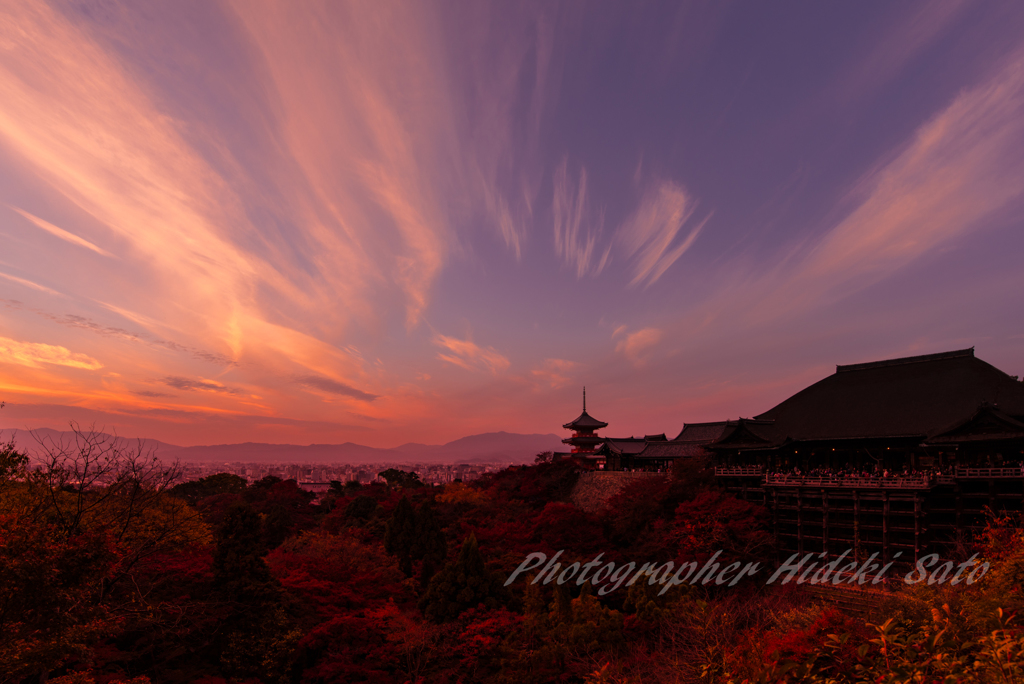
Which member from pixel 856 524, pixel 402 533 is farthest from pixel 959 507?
pixel 402 533

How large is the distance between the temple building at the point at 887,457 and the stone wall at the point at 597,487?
715 cm

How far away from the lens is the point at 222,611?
21391 millimetres

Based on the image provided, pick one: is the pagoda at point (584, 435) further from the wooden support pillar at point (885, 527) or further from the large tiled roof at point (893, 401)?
the wooden support pillar at point (885, 527)

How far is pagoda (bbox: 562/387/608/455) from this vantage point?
57.6 metres

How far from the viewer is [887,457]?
30.4m

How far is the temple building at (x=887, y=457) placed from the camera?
25328mm

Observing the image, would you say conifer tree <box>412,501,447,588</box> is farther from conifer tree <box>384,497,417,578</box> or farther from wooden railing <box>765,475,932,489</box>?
wooden railing <box>765,475,932,489</box>

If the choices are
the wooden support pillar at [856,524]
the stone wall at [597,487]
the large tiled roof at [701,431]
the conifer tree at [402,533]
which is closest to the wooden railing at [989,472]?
the wooden support pillar at [856,524]

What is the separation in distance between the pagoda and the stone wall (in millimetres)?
9662

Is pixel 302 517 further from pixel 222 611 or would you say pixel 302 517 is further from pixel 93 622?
pixel 93 622

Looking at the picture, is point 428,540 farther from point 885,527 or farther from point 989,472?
point 989,472

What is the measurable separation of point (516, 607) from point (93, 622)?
17127mm

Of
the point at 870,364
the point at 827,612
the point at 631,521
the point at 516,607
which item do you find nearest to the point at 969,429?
the point at 870,364

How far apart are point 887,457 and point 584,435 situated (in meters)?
33.1
